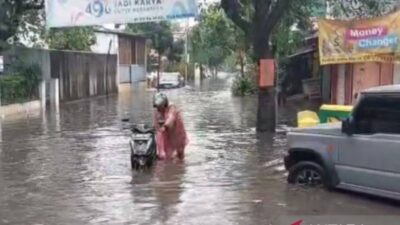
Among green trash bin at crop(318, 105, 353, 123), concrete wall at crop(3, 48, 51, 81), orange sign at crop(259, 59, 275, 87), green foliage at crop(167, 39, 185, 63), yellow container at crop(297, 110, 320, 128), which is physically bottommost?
yellow container at crop(297, 110, 320, 128)

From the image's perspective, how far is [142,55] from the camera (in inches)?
2333

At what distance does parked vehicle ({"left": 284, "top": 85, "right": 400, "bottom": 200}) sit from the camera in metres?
7.84

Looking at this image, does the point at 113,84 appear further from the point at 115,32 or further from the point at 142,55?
the point at 142,55

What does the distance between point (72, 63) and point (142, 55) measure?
25273 millimetres

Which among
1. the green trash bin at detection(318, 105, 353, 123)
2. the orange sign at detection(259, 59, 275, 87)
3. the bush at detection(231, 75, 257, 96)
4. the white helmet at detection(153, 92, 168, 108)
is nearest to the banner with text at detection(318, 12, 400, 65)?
the orange sign at detection(259, 59, 275, 87)

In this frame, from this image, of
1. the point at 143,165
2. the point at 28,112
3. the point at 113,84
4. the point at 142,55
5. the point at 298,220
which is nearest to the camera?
the point at 298,220

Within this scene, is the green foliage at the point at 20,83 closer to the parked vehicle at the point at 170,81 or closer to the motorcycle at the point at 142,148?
the motorcycle at the point at 142,148

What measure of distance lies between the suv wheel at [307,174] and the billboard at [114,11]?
254 inches

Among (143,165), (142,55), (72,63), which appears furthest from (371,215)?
(142,55)

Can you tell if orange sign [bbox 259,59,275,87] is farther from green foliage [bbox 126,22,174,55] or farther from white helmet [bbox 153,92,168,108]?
green foliage [bbox 126,22,174,55]

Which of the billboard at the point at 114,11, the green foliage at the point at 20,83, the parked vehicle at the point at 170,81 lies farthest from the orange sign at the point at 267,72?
the parked vehicle at the point at 170,81

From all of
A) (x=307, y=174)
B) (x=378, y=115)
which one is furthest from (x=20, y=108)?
(x=378, y=115)

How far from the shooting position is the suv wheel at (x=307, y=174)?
29.1 ft

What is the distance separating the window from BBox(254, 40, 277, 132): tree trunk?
804cm
